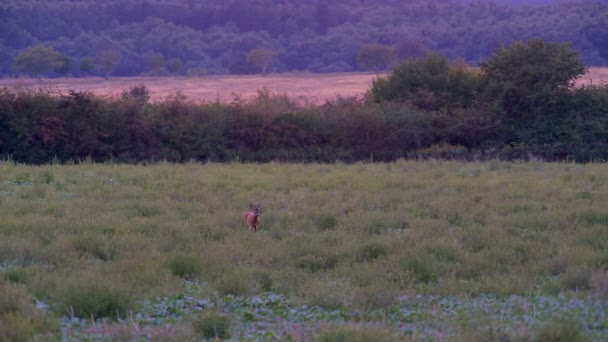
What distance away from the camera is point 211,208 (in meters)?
14.0

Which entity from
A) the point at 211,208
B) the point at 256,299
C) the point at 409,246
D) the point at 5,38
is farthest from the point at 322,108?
the point at 5,38

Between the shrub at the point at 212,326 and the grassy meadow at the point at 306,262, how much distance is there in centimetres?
1

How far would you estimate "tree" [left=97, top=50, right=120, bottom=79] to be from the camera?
64938mm

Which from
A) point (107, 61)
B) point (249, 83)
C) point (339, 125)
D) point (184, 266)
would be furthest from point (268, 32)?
point (184, 266)

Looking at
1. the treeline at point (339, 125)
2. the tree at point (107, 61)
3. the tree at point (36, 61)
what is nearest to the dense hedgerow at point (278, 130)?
the treeline at point (339, 125)

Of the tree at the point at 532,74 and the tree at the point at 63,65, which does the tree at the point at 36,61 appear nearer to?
the tree at the point at 63,65

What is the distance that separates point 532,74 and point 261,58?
39.6 metres

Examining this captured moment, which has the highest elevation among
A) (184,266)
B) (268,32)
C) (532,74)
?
(268,32)

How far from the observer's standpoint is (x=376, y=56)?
6844 centimetres

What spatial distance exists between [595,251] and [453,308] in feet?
10.4

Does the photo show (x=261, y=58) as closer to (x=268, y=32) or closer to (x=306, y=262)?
(x=268, y=32)

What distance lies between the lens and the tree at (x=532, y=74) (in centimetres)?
3325

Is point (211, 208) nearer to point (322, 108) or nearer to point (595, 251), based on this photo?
point (595, 251)

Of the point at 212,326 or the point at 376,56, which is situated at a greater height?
the point at 376,56
